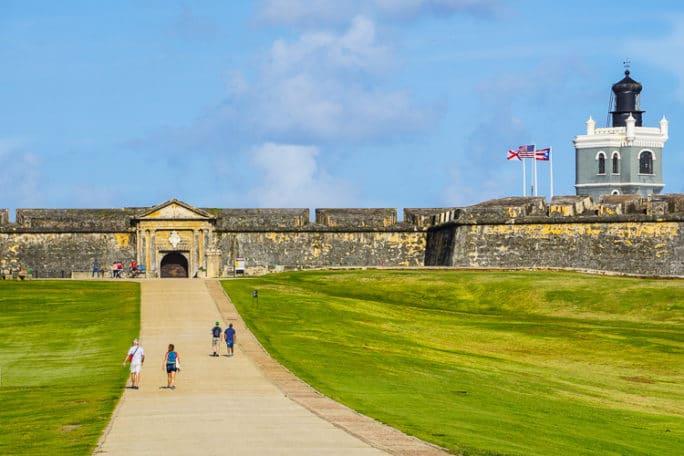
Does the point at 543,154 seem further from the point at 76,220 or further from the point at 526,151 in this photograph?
the point at 76,220

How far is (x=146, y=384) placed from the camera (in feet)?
120

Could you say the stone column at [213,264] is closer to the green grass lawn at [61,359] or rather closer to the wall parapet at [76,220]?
the wall parapet at [76,220]

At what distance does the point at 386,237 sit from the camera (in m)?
86.2

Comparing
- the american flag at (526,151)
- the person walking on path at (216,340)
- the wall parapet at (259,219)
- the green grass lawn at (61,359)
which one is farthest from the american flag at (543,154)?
the person walking on path at (216,340)

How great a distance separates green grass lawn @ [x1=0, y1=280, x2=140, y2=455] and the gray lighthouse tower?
3350 inches

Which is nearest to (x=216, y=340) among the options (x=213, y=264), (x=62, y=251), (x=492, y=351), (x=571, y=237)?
(x=492, y=351)

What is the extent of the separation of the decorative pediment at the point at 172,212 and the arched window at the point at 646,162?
74.5m

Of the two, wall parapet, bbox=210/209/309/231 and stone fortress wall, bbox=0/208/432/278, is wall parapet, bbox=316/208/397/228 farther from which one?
wall parapet, bbox=210/209/309/231

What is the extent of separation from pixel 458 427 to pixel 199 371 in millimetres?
10939

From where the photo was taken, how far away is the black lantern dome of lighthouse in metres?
148

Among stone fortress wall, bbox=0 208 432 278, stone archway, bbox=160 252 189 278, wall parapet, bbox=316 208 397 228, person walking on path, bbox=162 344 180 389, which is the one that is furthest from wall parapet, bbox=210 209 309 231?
person walking on path, bbox=162 344 180 389

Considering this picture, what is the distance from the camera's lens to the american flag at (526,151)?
9250cm

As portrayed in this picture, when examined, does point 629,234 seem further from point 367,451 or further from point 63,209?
point 367,451

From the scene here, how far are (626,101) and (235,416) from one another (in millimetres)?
124041
